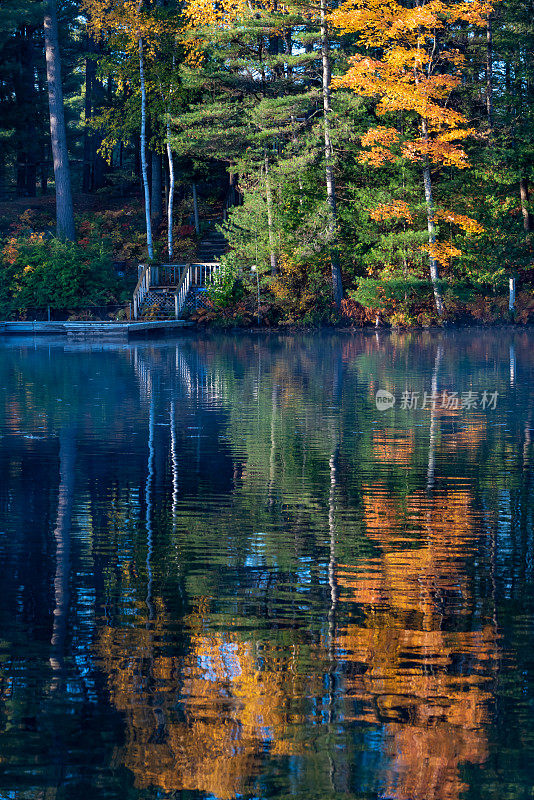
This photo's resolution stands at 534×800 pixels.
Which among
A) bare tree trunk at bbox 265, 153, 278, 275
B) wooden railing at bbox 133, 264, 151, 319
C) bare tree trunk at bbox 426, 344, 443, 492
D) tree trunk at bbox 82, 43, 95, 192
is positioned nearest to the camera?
bare tree trunk at bbox 426, 344, 443, 492

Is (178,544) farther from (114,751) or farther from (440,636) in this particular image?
(114,751)

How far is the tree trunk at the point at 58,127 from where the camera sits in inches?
1582

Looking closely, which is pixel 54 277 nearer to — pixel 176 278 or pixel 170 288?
pixel 170 288

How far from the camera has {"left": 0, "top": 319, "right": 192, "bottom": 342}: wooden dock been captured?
32.7 metres

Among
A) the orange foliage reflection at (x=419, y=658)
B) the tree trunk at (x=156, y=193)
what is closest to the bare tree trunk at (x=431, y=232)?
the tree trunk at (x=156, y=193)

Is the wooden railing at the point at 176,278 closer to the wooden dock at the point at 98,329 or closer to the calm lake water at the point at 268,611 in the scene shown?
the wooden dock at the point at 98,329

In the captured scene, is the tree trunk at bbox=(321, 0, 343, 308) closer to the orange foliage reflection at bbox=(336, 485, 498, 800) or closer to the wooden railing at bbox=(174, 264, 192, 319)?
the wooden railing at bbox=(174, 264, 192, 319)

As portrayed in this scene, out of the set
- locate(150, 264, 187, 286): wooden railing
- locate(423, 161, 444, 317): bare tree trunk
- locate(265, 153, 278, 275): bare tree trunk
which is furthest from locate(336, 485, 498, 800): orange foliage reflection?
locate(150, 264, 187, 286): wooden railing

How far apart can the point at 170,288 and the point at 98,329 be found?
5.25m

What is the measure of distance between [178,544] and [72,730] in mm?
3170

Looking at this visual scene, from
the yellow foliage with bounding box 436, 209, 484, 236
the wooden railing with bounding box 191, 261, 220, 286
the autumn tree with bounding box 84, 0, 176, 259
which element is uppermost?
the autumn tree with bounding box 84, 0, 176, 259

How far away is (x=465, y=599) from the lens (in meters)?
6.22

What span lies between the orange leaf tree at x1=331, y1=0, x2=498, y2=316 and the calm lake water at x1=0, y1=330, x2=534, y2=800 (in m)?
20.8

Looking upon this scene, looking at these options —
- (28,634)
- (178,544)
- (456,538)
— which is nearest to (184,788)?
(28,634)
